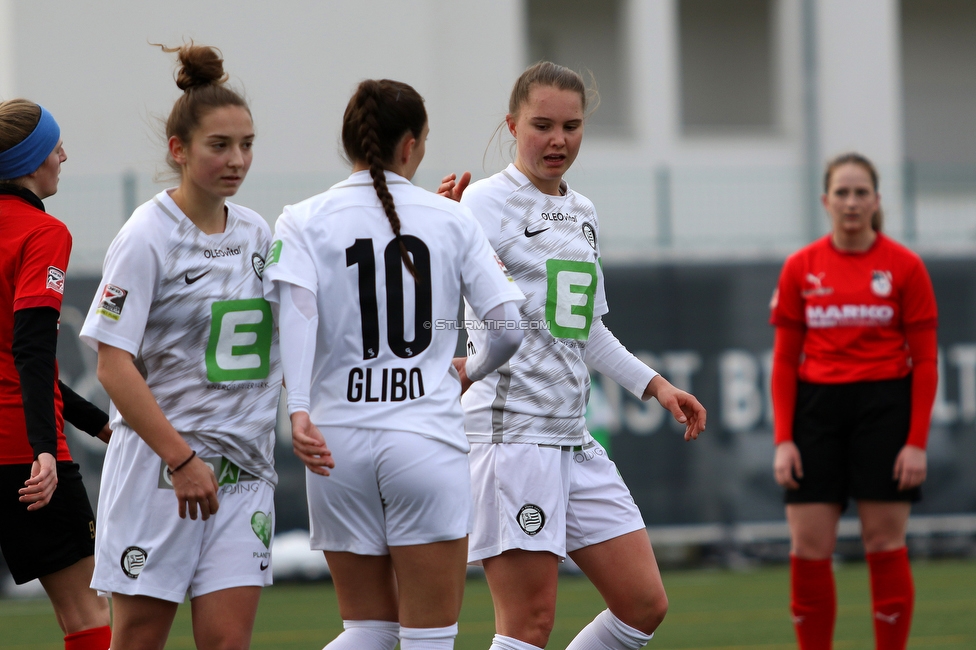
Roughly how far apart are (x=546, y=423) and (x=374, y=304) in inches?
32.9

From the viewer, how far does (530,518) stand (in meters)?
3.49

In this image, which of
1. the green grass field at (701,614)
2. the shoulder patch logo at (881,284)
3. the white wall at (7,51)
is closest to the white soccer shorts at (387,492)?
the shoulder patch logo at (881,284)

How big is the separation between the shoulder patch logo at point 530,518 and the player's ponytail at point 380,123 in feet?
3.24

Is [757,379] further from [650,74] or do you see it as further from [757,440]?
[650,74]

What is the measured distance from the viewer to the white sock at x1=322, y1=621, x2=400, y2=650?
3.07m

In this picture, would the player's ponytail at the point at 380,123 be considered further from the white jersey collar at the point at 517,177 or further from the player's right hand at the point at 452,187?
the white jersey collar at the point at 517,177

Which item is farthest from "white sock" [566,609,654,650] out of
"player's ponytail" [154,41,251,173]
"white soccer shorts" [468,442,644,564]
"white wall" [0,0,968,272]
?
"white wall" [0,0,968,272]

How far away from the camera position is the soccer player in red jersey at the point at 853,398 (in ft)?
16.0

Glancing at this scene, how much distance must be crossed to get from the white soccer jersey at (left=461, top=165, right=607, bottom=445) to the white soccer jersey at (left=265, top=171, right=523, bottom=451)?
487mm

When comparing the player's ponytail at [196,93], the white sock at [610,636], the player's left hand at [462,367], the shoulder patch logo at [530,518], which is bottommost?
the white sock at [610,636]

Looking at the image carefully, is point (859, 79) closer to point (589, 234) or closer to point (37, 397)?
point (589, 234)

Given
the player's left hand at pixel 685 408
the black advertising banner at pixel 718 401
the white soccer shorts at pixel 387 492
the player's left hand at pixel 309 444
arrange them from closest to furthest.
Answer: the player's left hand at pixel 309 444
the white soccer shorts at pixel 387 492
the player's left hand at pixel 685 408
the black advertising banner at pixel 718 401

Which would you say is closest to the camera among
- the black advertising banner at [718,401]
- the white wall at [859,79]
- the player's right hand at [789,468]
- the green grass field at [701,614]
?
the player's right hand at [789,468]

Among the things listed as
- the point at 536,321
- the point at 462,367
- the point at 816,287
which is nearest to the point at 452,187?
the point at 536,321
